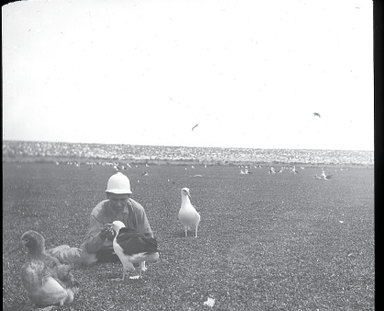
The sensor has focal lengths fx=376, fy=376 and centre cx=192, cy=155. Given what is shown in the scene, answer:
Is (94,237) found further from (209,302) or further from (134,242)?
(209,302)

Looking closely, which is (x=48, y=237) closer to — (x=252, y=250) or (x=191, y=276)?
(x=191, y=276)

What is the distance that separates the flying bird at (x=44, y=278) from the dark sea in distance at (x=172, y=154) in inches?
26.2

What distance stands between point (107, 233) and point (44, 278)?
510mm

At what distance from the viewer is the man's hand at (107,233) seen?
2.74 metres

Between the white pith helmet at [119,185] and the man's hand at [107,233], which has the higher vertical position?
the white pith helmet at [119,185]

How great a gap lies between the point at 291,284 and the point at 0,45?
2.74 m

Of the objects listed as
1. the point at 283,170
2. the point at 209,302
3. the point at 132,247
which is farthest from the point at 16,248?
the point at 283,170

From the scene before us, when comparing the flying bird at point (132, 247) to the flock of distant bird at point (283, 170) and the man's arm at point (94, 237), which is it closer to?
→ the man's arm at point (94, 237)

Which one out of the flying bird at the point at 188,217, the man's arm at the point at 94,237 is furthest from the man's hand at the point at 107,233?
the flying bird at the point at 188,217

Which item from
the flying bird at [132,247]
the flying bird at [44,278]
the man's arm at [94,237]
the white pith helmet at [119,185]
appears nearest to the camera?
the flying bird at [44,278]

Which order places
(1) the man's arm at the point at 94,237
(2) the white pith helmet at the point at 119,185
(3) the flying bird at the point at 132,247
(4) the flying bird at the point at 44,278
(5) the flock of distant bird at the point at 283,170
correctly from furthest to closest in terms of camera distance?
(5) the flock of distant bird at the point at 283,170
(2) the white pith helmet at the point at 119,185
(1) the man's arm at the point at 94,237
(3) the flying bird at the point at 132,247
(4) the flying bird at the point at 44,278

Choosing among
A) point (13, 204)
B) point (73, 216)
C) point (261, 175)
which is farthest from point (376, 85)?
point (13, 204)

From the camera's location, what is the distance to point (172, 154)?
313cm

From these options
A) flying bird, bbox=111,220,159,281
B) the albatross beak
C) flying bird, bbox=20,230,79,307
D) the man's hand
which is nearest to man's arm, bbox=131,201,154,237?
flying bird, bbox=111,220,159,281
